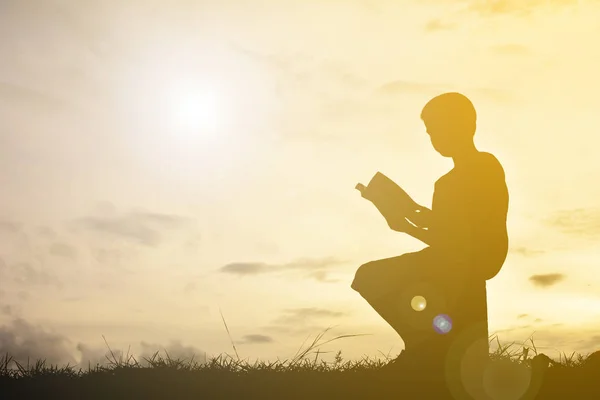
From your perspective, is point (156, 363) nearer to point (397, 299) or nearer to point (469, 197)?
point (397, 299)

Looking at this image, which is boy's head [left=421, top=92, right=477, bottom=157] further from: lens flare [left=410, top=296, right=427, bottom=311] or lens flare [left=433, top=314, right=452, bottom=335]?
lens flare [left=433, top=314, right=452, bottom=335]

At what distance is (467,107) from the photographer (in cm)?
826

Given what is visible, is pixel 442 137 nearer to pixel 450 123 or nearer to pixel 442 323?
pixel 450 123

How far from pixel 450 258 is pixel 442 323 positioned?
0.70 meters

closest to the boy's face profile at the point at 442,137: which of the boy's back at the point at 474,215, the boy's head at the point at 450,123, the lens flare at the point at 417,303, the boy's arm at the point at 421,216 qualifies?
the boy's head at the point at 450,123

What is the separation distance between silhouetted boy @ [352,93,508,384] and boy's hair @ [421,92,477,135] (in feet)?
0.04

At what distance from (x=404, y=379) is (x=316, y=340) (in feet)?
4.32

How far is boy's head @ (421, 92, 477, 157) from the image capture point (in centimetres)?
819

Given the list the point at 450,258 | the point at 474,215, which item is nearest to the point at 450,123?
the point at 474,215

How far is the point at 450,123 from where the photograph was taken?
8.19 meters

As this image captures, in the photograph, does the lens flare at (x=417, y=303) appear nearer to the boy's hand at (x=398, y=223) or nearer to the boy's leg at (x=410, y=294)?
the boy's leg at (x=410, y=294)

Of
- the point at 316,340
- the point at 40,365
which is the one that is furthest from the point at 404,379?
the point at 40,365

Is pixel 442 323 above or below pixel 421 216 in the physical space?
below

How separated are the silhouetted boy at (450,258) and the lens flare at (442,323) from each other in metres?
0.01
